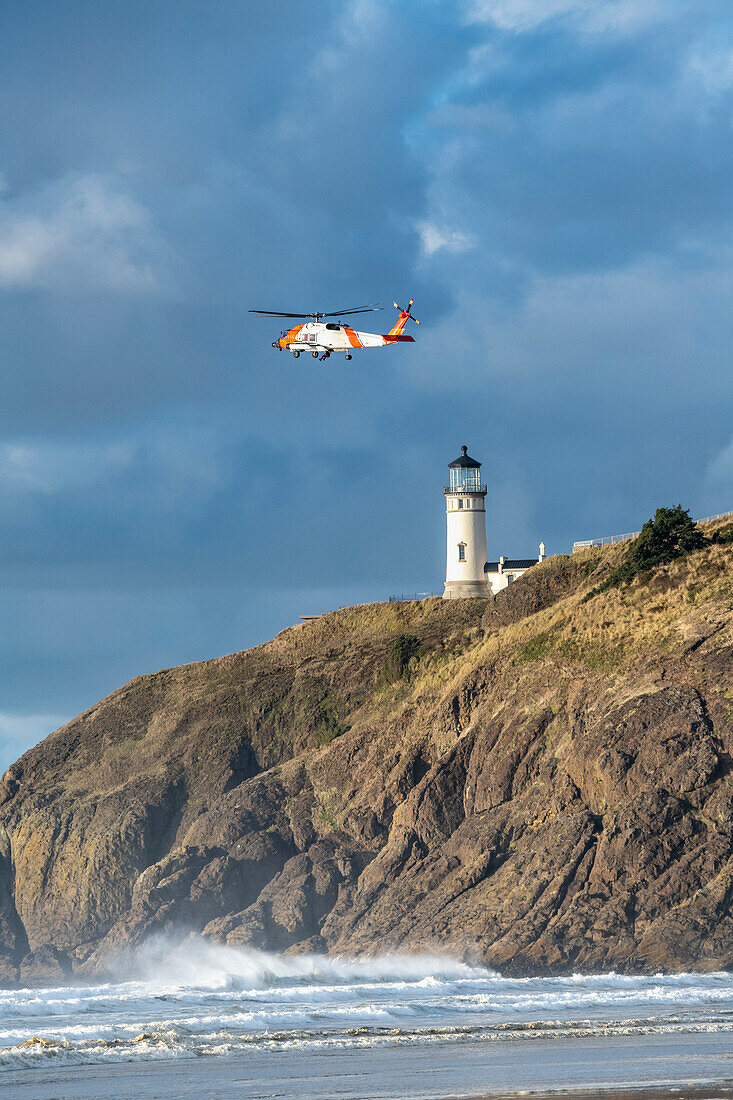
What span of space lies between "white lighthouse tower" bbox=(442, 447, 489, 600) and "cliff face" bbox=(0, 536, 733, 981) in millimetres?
12368

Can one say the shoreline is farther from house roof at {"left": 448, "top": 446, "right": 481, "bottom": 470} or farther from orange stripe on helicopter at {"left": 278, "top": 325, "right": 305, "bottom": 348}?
house roof at {"left": 448, "top": 446, "right": 481, "bottom": 470}

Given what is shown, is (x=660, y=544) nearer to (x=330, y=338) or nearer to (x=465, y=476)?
(x=330, y=338)

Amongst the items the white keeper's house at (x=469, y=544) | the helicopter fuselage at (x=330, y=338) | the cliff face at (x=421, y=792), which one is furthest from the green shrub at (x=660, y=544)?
the white keeper's house at (x=469, y=544)

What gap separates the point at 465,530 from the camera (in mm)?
105812

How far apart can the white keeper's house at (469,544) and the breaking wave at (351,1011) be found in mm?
43874

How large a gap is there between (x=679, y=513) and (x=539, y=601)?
12.5 m

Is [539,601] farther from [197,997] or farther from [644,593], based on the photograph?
[197,997]

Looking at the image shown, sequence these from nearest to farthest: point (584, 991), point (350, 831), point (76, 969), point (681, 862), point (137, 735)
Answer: point (584, 991) → point (681, 862) → point (350, 831) → point (76, 969) → point (137, 735)

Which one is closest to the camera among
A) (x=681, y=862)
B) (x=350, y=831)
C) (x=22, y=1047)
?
(x=22, y=1047)

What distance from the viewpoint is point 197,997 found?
172 ft

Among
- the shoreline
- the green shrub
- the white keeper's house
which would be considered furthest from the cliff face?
the shoreline

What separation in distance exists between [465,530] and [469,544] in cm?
119

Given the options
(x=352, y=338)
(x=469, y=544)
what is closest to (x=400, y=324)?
(x=352, y=338)

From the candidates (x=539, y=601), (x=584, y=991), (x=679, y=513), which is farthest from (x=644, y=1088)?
(x=539, y=601)
